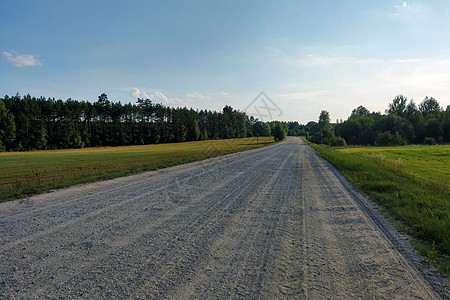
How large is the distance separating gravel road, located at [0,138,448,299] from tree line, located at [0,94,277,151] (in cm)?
6011

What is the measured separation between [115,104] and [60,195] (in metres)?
72.6

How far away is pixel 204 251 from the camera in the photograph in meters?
3.74

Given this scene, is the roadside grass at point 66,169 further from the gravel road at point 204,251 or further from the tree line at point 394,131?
the tree line at point 394,131

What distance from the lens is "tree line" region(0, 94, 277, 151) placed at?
53.1 m

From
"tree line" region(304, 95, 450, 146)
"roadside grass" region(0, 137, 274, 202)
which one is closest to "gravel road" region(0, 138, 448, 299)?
"roadside grass" region(0, 137, 274, 202)

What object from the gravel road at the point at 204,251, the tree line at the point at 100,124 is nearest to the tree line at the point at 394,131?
the tree line at the point at 100,124

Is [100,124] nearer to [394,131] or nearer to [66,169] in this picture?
[66,169]

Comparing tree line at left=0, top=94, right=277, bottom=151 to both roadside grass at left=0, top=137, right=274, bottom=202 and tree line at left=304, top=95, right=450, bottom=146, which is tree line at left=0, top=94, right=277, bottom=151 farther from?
tree line at left=304, top=95, right=450, bottom=146

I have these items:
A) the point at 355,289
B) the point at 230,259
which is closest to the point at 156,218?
the point at 230,259

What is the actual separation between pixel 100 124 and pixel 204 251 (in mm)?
75571

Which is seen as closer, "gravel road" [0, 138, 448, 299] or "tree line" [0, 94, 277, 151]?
"gravel road" [0, 138, 448, 299]

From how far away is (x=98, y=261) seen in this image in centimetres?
345

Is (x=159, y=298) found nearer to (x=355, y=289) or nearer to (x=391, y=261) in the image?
(x=355, y=289)

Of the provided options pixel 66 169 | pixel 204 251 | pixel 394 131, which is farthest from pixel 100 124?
pixel 394 131
